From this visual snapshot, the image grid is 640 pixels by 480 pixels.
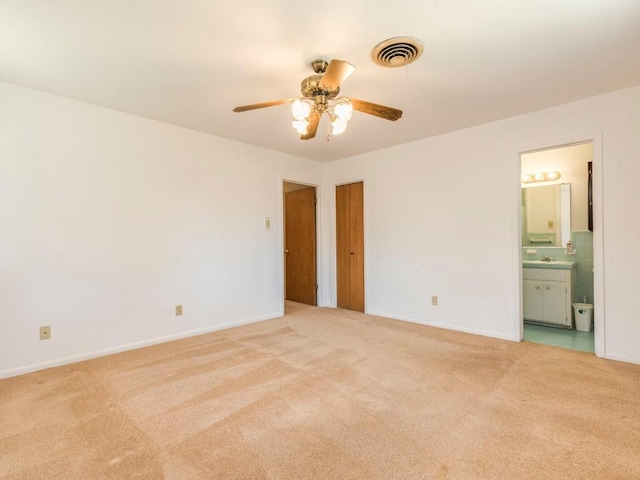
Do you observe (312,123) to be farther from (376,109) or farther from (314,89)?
(376,109)

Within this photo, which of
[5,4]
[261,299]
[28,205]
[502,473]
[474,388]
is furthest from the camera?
[261,299]

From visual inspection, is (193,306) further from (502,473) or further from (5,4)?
(502,473)

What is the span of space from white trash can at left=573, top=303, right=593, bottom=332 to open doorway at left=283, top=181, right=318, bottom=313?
349 centimetres

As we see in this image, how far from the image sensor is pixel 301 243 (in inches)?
217

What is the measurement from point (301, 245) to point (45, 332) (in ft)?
11.6

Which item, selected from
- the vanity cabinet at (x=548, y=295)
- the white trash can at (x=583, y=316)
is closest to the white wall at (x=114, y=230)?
the vanity cabinet at (x=548, y=295)

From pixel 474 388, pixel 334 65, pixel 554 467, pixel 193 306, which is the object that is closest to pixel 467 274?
pixel 474 388

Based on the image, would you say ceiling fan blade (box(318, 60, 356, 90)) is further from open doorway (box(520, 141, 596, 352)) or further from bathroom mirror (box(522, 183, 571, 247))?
bathroom mirror (box(522, 183, 571, 247))

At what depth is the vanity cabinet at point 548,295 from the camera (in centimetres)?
384

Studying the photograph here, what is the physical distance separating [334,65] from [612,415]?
8.66 feet

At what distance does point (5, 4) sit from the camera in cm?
168

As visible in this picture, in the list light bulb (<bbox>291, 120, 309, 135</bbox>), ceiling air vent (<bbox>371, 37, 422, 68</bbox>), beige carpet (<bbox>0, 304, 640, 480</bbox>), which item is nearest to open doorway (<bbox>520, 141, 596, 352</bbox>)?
beige carpet (<bbox>0, 304, 640, 480</bbox>)

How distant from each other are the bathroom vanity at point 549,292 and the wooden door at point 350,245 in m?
2.19

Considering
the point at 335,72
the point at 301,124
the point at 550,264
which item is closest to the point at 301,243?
the point at 301,124
